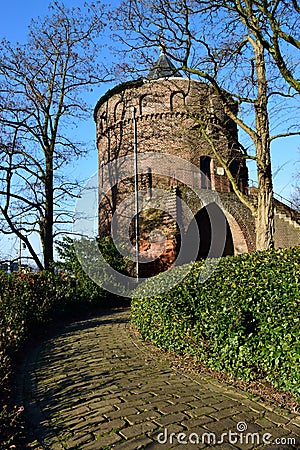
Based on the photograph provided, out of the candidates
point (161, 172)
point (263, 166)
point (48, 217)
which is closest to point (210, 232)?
point (161, 172)

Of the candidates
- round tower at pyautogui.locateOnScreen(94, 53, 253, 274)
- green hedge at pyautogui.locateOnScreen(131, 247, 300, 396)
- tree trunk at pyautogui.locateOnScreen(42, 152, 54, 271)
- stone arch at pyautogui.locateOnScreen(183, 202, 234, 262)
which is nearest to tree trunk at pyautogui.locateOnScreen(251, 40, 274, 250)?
green hedge at pyautogui.locateOnScreen(131, 247, 300, 396)

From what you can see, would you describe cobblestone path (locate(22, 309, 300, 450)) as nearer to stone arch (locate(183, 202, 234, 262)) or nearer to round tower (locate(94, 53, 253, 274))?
stone arch (locate(183, 202, 234, 262))

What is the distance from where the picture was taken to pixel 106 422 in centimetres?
412

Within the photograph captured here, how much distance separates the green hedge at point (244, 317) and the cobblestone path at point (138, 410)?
426 mm

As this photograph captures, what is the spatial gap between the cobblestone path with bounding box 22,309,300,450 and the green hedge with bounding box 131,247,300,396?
0.43 metres

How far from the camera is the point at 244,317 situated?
533cm

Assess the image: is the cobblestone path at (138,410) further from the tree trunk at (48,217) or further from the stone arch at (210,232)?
the stone arch at (210,232)

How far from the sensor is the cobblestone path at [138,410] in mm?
3821

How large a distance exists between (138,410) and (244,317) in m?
1.80

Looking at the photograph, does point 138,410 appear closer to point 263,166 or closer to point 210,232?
point 263,166

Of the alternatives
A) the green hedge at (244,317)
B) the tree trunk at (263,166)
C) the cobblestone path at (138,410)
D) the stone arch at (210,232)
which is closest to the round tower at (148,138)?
the stone arch at (210,232)

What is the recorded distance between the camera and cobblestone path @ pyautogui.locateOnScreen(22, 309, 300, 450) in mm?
3821

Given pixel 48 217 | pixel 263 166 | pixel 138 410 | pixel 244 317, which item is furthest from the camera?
pixel 48 217

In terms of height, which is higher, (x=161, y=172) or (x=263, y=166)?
(x=161, y=172)
